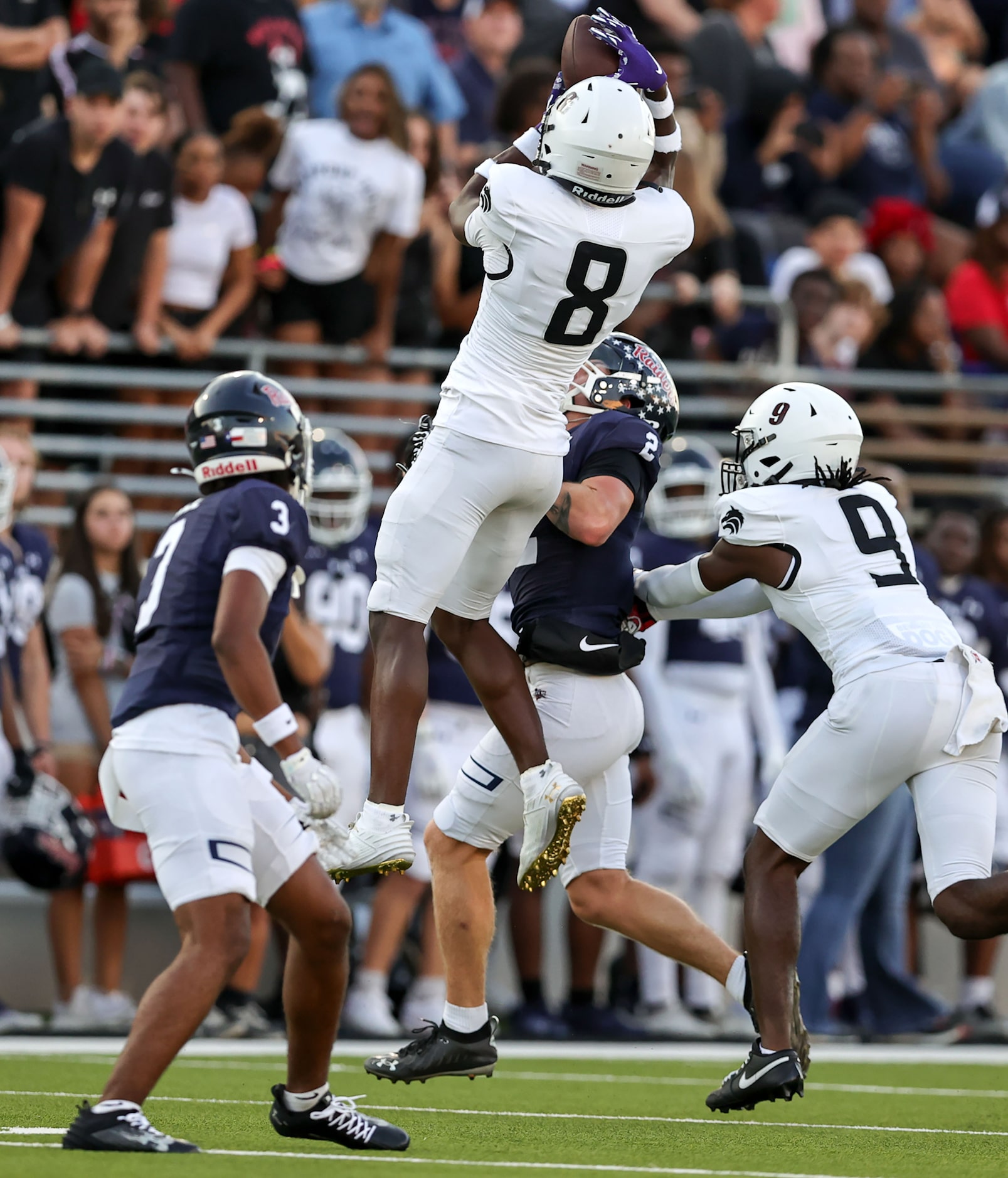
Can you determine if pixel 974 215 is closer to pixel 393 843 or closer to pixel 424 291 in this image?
pixel 424 291

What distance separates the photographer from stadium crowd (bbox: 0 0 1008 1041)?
30.1 ft

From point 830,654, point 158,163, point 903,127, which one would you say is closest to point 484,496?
point 830,654

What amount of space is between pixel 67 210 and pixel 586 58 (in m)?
4.37

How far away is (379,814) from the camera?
5.43 m

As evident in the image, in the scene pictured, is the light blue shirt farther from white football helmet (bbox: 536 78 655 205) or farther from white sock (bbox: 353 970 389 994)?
white football helmet (bbox: 536 78 655 205)

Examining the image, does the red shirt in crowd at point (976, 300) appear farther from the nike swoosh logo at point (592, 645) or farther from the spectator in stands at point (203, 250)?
the nike swoosh logo at point (592, 645)

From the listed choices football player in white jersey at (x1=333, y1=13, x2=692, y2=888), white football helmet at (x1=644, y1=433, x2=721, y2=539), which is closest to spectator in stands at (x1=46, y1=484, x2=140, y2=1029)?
white football helmet at (x1=644, y1=433, x2=721, y2=539)

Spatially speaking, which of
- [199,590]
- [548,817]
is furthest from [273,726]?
[548,817]

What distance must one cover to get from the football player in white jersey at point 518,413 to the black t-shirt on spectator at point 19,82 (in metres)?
5.05

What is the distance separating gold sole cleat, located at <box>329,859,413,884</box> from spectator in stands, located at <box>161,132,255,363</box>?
17.4 feet

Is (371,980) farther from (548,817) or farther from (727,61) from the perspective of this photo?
(727,61)

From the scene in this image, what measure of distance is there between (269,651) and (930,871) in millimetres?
1915

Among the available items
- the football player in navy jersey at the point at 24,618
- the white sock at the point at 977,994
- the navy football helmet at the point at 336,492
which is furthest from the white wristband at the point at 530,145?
the white sock at the point at 977,994

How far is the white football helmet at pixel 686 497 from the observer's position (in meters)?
9.73
